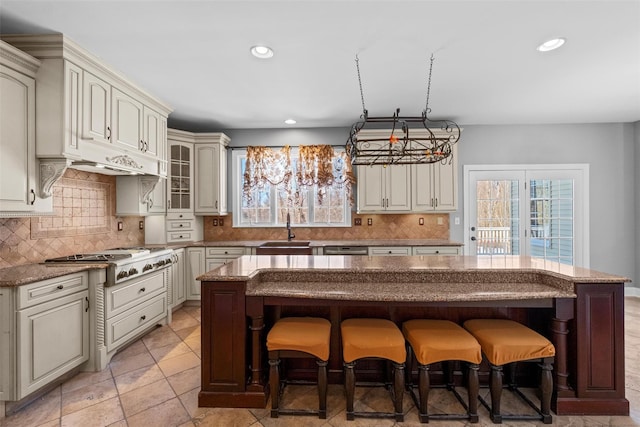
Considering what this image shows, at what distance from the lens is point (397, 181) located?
4.32 m

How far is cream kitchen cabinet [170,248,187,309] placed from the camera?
382 cm

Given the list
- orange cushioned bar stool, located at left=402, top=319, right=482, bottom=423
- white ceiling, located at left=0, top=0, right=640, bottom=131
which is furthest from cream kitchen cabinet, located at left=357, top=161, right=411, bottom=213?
orange cushioned bar stool, located at left=402, top=319, right=482, bottom=423

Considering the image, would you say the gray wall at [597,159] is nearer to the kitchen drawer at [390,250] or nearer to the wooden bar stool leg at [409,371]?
the kitchen drawer at [390,250]

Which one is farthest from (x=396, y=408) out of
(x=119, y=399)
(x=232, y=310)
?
(x=119, y=399)

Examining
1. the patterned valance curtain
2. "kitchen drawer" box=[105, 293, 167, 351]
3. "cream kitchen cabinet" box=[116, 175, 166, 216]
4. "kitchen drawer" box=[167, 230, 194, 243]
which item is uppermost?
the patterned valance curtain

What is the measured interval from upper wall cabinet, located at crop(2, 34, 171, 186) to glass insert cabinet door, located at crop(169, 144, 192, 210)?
3.42 ft

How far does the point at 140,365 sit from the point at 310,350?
1780 millimetres

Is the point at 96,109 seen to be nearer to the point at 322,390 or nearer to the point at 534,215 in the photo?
the point at 322,390

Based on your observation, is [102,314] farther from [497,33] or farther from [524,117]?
[524,117]

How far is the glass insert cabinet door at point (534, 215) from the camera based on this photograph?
4.54 metres

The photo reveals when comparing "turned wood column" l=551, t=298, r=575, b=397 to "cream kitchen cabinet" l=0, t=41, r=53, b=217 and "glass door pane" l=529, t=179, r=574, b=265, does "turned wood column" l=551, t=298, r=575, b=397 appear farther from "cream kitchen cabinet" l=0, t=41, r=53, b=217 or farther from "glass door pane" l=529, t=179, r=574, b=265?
"cream kitchen cabinet" l=0, t=41, r=53, b=217

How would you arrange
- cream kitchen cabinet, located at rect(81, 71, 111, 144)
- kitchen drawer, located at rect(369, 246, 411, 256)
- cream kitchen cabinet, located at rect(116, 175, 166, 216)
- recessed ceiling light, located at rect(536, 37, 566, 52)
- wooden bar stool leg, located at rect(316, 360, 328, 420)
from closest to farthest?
→ 1. wooden bar stool leg, located at rect(316, 360, 328, 420)
2. recessed ceiling light, located at rect(536, 37, 566, 52)
3. cream kitchen cabinet, located at rect(81, 71, 111, 144)
4. cream kitchen cabinet, located at rect(116, 175, 166, 216)
5. kitchen drawer, located at rect(369, 246, 411, 256)

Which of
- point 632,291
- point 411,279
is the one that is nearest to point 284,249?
point 411,279

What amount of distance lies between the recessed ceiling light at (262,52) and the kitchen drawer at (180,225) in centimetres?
269
